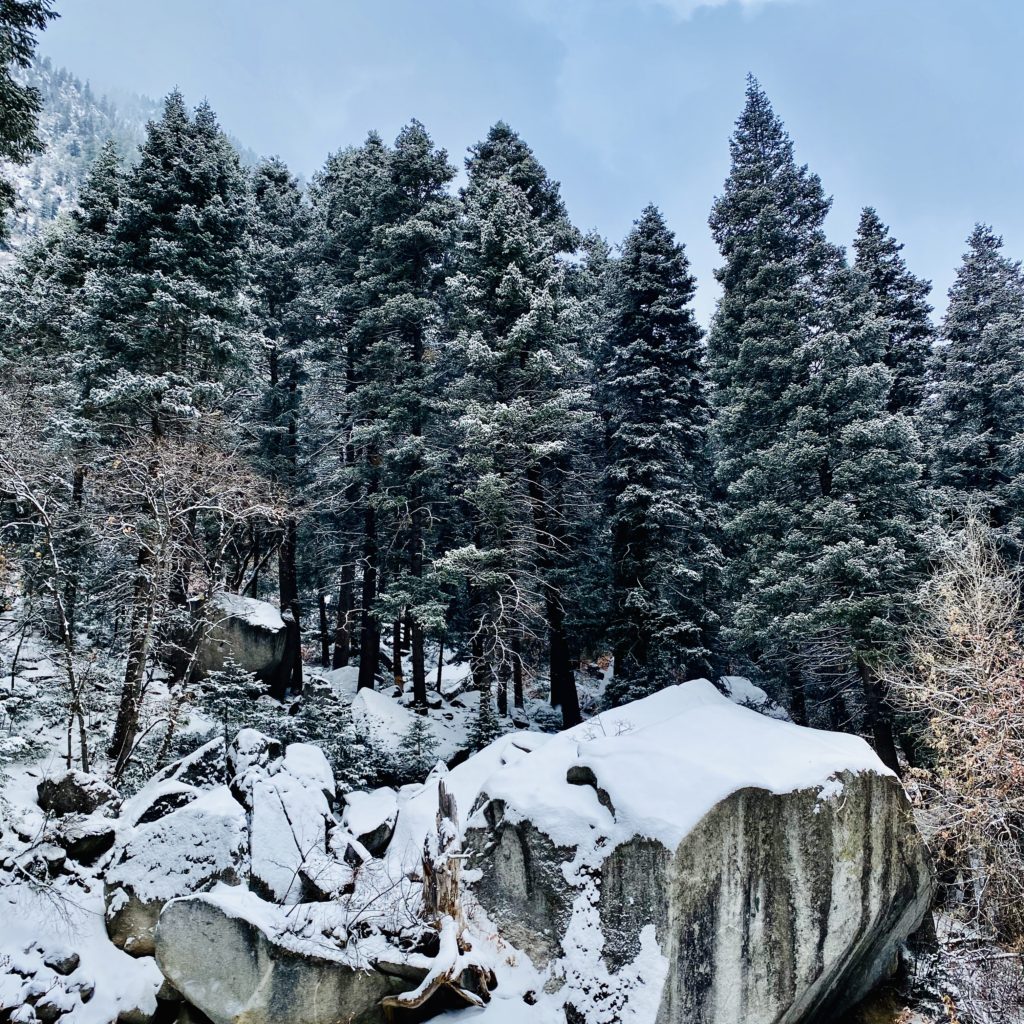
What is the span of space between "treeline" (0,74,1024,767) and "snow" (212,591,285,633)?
47.6 inches

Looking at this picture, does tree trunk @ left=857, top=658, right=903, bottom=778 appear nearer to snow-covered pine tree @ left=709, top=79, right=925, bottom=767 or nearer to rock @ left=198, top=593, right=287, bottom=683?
snow-covered pine tree @ left=709, top=79, right=925, bottom=767

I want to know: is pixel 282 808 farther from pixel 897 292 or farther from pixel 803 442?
pixel 897 292

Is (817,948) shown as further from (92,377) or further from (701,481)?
(92,377)

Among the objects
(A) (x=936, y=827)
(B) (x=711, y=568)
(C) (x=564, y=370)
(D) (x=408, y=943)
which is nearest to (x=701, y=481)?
(B) (x=711, y=568)

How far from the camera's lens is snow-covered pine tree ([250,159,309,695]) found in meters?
17.8

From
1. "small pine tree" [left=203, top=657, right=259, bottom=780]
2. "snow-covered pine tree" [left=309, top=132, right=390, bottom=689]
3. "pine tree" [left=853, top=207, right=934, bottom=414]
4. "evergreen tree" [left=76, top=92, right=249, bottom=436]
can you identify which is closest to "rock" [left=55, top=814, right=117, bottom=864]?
"small pine tree" [left=203, top=657, right=259, bottom=780]

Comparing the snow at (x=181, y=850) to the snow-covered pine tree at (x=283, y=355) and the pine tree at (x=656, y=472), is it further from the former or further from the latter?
the pine tree at (x=656, y=472)

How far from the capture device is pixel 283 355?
18.5 metres

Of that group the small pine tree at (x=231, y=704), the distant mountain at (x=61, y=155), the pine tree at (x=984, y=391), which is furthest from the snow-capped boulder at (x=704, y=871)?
the distant mountain at (x=61, y=155)

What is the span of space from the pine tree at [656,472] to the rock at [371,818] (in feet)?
22.9

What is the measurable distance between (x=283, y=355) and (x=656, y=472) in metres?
12.2

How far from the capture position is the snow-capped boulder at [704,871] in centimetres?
589

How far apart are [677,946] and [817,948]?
67.8 inches

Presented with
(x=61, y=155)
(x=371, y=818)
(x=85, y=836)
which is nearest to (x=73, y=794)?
(x=85, y=836)
